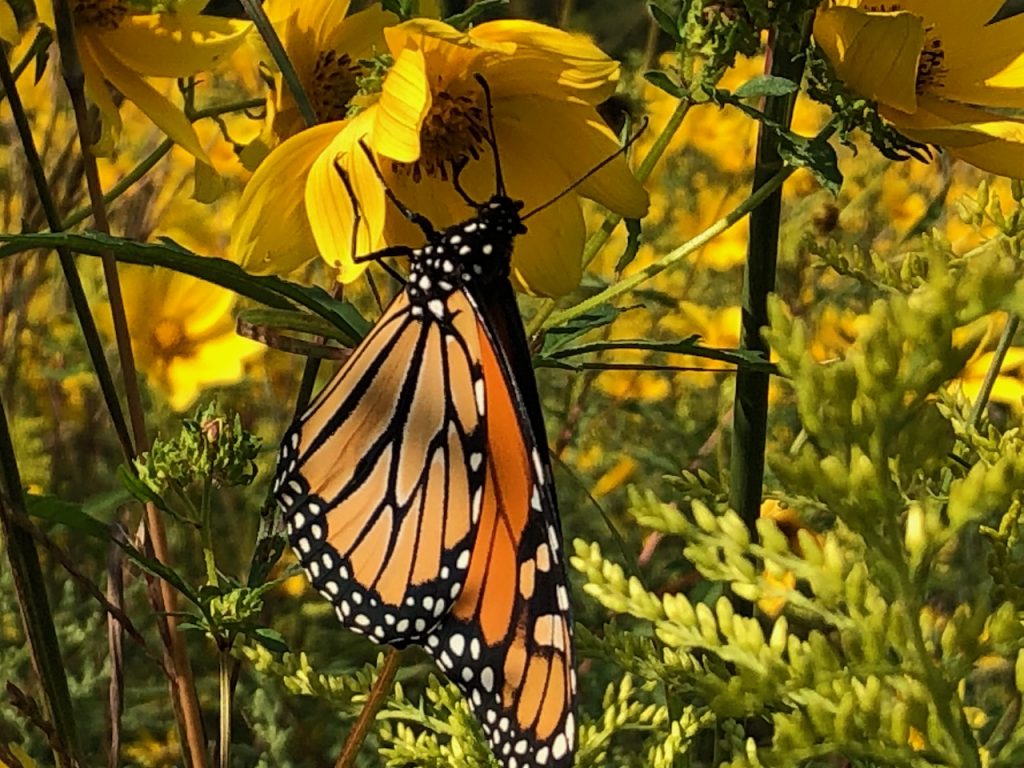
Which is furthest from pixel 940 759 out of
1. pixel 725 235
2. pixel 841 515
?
pixel 725 235

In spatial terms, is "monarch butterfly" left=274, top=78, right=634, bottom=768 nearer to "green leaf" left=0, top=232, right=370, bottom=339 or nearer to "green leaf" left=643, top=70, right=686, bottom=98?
"green leaf" left=0, top=232, right=370, bottom=339

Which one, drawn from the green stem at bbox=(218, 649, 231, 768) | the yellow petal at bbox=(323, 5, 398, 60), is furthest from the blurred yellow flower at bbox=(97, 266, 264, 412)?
the green stem at bbox=(218, 649, 231, 768)

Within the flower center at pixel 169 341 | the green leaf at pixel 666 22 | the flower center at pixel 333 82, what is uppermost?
the green leaf at pixel 666 22

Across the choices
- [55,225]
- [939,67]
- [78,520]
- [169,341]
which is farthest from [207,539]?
[169,341]

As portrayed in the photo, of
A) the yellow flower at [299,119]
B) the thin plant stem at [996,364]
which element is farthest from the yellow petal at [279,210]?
the thin plant stem at [996,364]

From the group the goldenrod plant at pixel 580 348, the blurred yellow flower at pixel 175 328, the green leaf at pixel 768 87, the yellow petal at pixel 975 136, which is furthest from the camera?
the blurred yellow flower at pixel 175 328

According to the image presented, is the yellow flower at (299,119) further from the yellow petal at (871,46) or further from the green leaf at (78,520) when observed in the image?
the yellow petal at (871,46)
